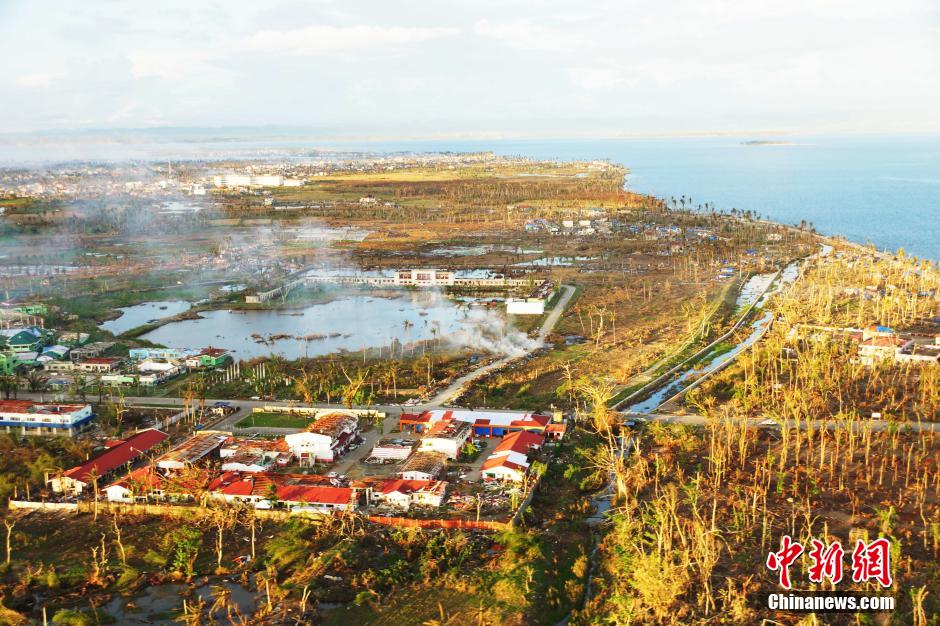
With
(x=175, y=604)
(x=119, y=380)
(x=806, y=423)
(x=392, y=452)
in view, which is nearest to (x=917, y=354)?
(x=806, y=423)

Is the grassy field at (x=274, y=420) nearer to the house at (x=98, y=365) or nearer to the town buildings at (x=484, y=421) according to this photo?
the town buildings at (x=484, y=421)

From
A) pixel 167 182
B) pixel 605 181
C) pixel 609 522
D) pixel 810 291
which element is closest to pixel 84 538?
pixel 609 522

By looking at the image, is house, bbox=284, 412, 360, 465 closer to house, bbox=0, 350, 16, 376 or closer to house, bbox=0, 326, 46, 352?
house, bbox=0, 350, 16, 376

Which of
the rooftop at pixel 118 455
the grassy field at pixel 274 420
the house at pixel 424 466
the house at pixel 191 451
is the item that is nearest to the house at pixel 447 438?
the house at pixel 424 466

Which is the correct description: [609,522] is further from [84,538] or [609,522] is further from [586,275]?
[586,275]

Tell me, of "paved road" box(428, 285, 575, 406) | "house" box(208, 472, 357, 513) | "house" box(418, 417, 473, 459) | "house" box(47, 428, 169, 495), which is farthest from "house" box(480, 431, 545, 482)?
"house" box(47, 428, 169, 495)

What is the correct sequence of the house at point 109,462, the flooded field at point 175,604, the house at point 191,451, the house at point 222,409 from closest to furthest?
the flooded field at point 175,604, the house at point 109,462, the house at point 191,451, the house at point 222,409

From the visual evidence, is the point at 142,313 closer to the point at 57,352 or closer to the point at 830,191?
the point at 57,352
